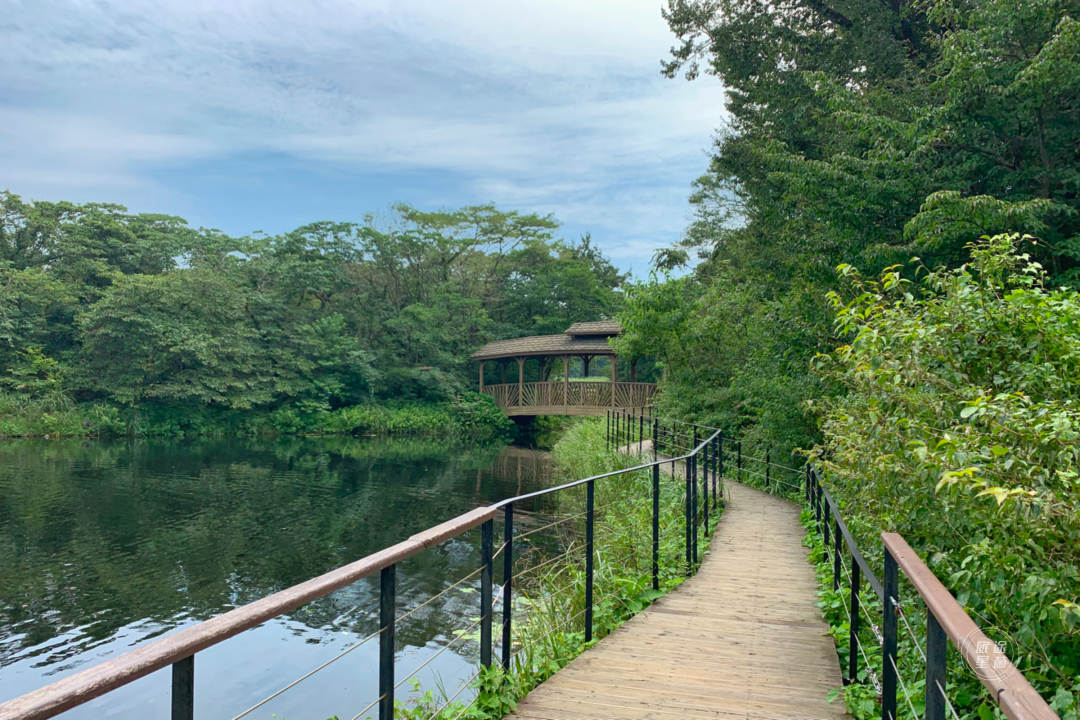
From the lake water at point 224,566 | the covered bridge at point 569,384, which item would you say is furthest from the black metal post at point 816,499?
the covered bridge at point 569,384

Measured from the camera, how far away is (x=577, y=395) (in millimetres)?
26344

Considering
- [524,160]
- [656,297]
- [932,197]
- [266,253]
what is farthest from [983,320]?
[524,160]

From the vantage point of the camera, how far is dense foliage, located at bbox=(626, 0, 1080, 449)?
307 inches

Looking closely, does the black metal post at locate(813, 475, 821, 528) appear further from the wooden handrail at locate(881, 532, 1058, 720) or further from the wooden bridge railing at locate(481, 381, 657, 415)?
the wooden bridge railing at locate(481, 381, 657, 415)

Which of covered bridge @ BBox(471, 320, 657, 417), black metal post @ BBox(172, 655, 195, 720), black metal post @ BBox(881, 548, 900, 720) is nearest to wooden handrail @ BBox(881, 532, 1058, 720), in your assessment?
black metal post @ BBox(881, 548, 900, 720)

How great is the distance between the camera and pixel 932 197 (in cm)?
707

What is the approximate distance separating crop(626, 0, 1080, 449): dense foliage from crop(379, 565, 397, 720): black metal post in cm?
707

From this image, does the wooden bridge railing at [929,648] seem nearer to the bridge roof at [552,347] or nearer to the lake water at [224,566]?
the lake water at [224,566]

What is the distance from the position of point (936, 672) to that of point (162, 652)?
1.64m

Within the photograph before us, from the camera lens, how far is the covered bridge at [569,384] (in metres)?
25.2

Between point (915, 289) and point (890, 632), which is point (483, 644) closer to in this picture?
→ point (890, 632)

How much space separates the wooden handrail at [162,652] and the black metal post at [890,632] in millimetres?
1505

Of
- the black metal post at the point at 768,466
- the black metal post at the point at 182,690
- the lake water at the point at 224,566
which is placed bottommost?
the lake water at the point at 224,566

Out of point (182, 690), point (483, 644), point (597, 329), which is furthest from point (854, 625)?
point (597, 329)
